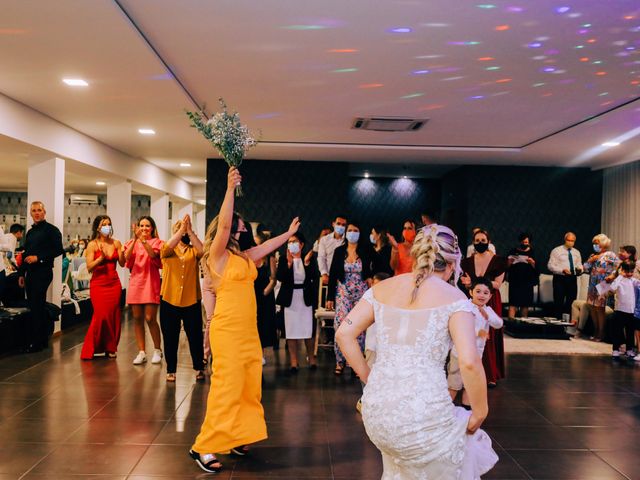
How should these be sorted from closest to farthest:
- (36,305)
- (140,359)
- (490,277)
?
(490,277)
(140,359)
(36,305)

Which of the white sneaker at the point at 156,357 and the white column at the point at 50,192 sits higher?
the white column at the point at 50,192

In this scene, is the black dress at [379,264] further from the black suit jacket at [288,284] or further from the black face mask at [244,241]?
the black face mask at [244,241]

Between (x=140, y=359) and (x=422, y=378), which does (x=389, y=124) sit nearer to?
(x=140, y=359)

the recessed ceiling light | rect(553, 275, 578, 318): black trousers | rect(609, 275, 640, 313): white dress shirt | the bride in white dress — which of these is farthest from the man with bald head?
rect(553, 275, 578, 318): black trousers

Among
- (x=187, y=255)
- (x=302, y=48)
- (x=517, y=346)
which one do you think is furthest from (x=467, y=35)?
(x=517, y=346)

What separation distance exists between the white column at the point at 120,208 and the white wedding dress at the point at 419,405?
1039 centimetres

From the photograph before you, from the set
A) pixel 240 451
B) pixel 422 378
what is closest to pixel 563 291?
pixel 240 451

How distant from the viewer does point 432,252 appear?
229cm

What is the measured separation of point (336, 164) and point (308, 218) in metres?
1.26

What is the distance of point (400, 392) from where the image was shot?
7.12 ft

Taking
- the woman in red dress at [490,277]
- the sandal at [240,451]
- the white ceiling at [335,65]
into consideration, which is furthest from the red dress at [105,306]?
the woman in red dress at [490,277]

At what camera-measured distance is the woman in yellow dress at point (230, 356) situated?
3.59 meters

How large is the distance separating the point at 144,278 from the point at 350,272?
97.2 inches

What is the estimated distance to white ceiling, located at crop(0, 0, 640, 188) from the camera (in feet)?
14.0
